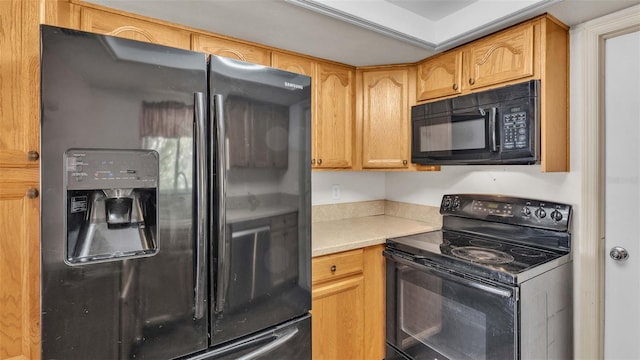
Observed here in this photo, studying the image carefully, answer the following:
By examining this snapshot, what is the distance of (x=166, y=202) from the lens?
1.08 metres

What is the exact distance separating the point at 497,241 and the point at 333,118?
4.22ft

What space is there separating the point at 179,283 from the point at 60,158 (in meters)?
0.55

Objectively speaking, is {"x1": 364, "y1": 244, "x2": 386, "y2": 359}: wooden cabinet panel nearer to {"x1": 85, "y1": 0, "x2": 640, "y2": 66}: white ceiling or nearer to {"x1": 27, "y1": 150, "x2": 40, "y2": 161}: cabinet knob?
{"x1": 85, "y1": 0, "x2": 640, "y2": 66}: white ceiling

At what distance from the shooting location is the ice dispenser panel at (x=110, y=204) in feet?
3.16

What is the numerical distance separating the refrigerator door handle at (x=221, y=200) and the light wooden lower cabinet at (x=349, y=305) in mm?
562

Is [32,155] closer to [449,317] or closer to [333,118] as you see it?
[333,118]

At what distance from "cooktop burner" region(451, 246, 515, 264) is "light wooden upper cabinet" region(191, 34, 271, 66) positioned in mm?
1539

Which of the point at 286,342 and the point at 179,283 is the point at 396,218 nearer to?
the point at 286,342

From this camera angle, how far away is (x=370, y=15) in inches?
63.5

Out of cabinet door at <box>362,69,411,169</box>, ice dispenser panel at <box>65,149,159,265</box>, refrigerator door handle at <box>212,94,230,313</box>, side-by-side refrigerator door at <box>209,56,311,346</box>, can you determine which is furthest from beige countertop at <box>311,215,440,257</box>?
ice dispenser panel at <box>65,149,159,265</box>

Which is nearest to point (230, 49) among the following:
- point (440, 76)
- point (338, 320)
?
point (440, 76)

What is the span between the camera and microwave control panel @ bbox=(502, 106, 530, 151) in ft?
4.95

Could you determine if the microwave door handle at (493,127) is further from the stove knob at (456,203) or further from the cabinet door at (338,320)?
the cabinet door at (338,320)

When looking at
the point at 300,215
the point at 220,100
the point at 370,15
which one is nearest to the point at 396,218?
the point at 300,215
